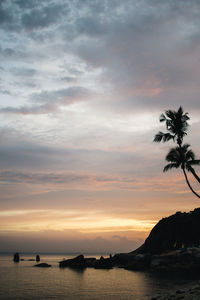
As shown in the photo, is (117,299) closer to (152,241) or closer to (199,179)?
(199,179)

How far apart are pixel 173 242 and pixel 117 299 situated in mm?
92690

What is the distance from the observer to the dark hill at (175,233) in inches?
4619

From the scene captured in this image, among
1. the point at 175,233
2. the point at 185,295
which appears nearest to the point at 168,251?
the point at 175,233

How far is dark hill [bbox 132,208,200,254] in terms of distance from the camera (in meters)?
117

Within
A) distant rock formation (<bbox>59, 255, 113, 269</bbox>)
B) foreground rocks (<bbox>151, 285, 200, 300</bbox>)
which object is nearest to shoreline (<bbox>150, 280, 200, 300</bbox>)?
foreground rocks (<bbox>151, 285, 200, 300</bbox>)

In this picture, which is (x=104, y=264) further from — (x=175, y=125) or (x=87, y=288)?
(x=175, y=125)

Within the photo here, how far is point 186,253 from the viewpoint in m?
87.5

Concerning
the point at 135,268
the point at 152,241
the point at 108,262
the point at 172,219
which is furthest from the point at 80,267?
the point at 172,219

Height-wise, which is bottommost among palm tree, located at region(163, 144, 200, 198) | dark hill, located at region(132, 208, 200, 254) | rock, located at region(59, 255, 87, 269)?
rock, located at region(59, 255, 87, 269)

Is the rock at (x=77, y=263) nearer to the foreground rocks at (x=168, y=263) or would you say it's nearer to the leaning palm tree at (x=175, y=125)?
the foreground rocks at (x=168, y=263)

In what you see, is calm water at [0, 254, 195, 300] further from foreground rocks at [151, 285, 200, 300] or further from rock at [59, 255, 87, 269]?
rock at [59, 255, 87, 269]

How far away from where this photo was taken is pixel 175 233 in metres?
124

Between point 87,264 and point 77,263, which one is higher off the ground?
point 77,263

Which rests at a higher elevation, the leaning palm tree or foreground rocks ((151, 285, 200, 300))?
the leaning palm tree
